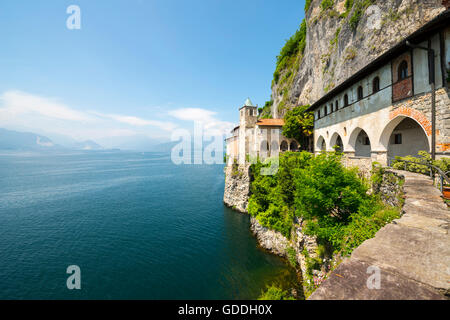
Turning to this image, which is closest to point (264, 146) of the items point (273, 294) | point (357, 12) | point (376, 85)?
point (357, 12)

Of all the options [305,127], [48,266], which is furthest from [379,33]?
[48,266]

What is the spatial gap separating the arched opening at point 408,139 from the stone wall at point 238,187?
19.3 metres

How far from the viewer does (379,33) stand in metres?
18.4

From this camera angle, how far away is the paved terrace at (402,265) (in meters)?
2.66

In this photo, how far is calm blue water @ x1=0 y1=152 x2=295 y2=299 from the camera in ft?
53.2

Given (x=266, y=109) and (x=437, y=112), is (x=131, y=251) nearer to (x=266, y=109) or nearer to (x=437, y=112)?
(x=437, y=112)

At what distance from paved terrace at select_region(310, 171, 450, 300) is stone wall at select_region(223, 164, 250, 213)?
27476mm

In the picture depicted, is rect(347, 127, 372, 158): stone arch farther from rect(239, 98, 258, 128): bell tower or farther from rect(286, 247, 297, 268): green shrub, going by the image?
rect(239, 98, 258, 128): bell tower

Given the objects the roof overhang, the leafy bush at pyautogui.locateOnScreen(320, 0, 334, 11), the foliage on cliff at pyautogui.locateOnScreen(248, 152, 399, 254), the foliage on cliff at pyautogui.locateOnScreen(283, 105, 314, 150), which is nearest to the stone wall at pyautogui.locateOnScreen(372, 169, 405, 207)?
the foliage on cliff at pyautogui.locateOnScreen(248, 152, 399, 254)

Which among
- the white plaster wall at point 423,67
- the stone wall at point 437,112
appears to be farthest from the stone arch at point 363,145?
the white plaster wall at point 423,67

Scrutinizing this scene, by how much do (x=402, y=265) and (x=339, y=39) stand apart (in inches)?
1281

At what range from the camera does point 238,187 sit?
3425cm

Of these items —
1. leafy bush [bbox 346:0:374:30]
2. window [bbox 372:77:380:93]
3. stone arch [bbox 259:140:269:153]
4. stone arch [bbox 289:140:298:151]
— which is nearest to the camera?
window [bbox 372:77:380:93]
